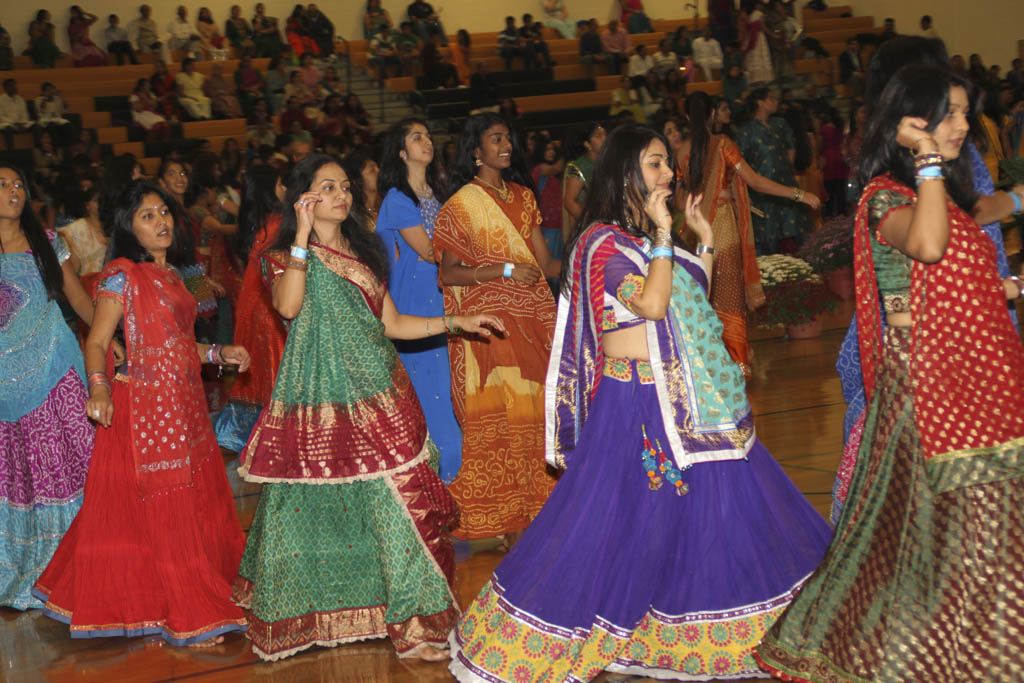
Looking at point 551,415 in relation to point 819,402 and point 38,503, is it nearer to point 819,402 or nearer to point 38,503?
point 38,503

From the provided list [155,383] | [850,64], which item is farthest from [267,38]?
[155,383]

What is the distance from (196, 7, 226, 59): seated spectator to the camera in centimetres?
1585

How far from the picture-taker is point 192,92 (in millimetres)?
14492

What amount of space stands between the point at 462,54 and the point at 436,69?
62.9 inches

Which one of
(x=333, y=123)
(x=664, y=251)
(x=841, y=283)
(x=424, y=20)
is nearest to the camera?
(x=664, y=251)

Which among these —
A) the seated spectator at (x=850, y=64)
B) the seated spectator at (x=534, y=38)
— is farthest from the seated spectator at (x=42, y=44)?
the seated spectator at (x=850, y=64)

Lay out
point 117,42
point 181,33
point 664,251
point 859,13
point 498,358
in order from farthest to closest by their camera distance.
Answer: point 859,13 → point 181,33 → point 117,42 → point 498,358 → point 664,251

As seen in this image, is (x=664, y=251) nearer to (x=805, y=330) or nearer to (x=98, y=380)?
(x=98, y=380)

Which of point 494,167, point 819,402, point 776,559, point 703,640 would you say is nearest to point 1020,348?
point 776,559

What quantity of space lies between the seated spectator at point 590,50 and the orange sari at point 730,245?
10831mm

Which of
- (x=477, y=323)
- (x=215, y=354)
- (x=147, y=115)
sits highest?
(x=147, y=115)

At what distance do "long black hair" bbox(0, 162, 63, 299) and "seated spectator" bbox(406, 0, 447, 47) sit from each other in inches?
502

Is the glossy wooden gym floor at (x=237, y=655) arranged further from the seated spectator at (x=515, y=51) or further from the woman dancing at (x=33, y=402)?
the seated spectator at (x=515, y=51)

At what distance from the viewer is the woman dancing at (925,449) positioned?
8.80 feet
